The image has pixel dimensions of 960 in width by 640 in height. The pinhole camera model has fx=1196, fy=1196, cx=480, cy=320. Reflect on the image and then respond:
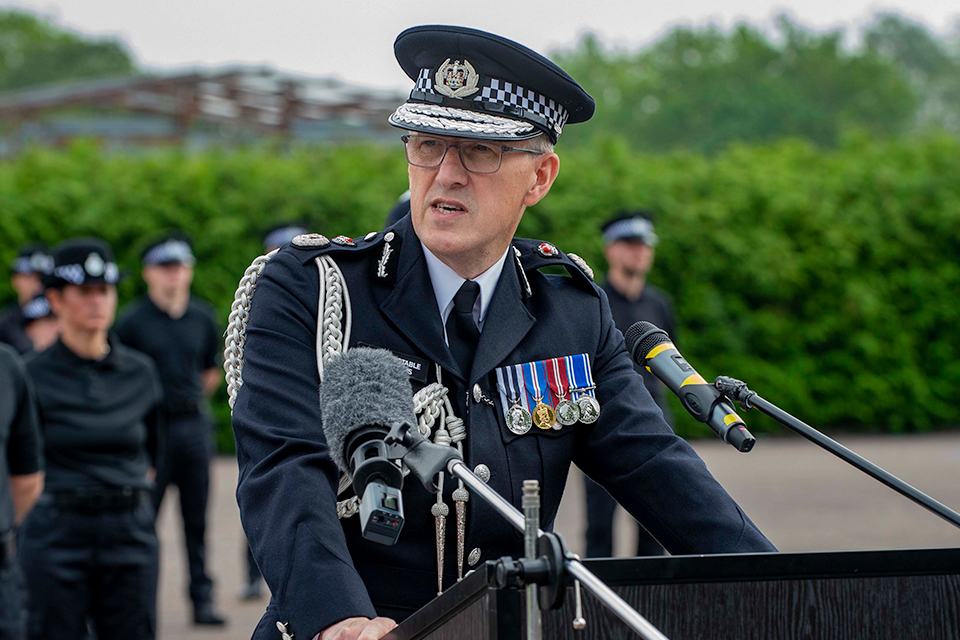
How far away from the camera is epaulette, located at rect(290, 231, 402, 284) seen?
2.40 meters

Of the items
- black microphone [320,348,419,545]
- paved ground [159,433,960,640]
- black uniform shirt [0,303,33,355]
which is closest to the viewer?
black microphone [320,348,419,545]

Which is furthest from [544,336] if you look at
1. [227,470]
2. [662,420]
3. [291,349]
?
[227,470]

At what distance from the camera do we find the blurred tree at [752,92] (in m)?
46.5

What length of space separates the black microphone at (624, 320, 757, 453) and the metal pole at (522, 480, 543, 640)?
548 mm

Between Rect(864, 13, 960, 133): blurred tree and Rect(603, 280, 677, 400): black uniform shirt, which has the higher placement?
Rect(864, 13, 960, 133): blurred tree

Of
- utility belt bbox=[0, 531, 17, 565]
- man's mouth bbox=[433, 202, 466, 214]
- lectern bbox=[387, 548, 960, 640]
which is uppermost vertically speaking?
man's mouth bbox=[433, 202, 466, 214]

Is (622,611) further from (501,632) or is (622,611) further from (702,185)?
(702,185)

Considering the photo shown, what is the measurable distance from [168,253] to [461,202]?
6.05 metres

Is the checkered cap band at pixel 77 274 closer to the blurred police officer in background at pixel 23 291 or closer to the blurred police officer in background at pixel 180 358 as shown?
the blurred police officer in background at pixel 180 358

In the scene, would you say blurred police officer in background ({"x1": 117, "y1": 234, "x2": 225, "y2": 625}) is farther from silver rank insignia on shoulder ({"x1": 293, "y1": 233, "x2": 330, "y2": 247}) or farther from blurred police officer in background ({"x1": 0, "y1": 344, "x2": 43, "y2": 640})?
silver rank insignia on shoulder ({"x1": 293, "y1": 233, "x2": 330, "y2": 247})

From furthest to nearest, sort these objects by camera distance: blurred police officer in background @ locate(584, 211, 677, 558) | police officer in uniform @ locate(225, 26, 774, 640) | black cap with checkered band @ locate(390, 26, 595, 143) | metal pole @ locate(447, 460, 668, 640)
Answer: blurred police officer in background @ locate(584, 211, 677, 558) → black cap with checkered band @ locate(390, 26, 595, 143) → police officer in uniform @ locate(225, 26, 774, 640) → metal pole @ locate(447, 460, 668, 640)

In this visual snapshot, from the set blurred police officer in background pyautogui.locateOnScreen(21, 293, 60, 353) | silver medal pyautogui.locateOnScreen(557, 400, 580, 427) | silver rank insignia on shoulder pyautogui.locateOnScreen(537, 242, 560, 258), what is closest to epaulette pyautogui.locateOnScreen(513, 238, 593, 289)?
silver rank insignia on shoulder pyautogui.locateOnScreen(537, 242, 560, 258)

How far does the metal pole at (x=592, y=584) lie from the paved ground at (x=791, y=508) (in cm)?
550

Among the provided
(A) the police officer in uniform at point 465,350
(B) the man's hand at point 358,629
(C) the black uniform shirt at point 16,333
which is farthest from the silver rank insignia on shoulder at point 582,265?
(C) the black uniform shirt at point 16,333
